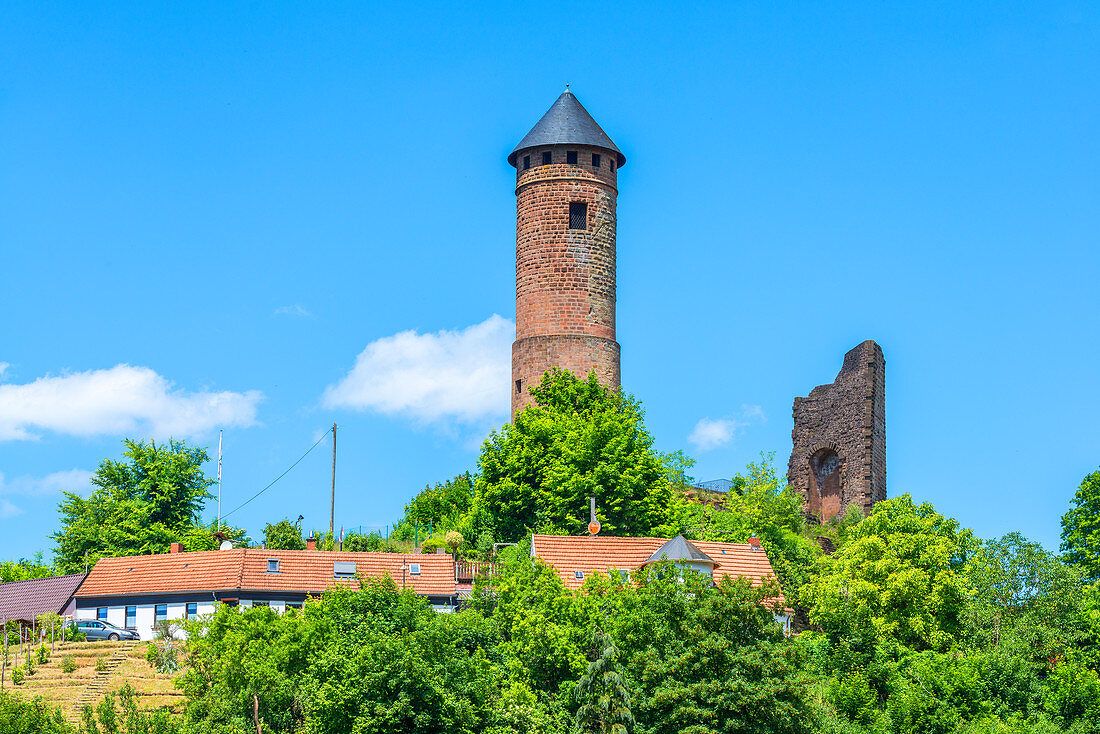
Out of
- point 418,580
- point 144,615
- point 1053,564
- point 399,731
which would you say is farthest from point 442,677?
point 1053,564

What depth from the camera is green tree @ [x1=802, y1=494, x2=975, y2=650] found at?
4912 centimetres

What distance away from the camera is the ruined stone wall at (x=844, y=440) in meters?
71.6

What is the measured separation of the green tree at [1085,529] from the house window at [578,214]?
803 inches

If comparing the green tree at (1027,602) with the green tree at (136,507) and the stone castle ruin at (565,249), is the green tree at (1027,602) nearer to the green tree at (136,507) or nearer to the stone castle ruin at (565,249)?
the stone castle ruin at (565,249)

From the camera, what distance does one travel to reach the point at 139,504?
64312mm

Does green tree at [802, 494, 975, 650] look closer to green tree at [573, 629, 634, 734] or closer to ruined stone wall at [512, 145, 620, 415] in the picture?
green tree at [573, 629, 634, 734]

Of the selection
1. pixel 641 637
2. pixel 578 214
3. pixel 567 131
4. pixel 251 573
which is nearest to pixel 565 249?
pixel 578 214

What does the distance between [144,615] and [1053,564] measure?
1099 inches

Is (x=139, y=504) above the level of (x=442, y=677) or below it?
above

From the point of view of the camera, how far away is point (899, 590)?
49.2 meters

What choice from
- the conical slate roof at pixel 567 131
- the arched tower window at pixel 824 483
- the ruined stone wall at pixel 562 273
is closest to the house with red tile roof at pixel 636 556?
the ruined stone wall at pixel 562 273

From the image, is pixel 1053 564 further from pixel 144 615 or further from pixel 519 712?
pixel 144 615

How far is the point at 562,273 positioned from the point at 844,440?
16273 millimetres

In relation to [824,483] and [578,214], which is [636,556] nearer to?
[578,214]
